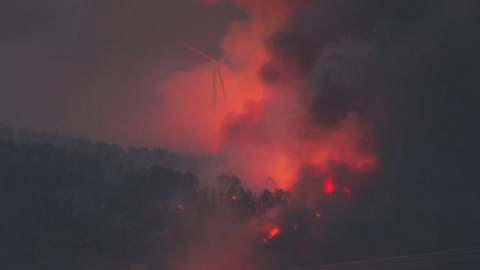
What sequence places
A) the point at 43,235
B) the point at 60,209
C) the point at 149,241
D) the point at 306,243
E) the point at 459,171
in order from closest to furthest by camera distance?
the point at 306,243 → the point at 149,241 → the point at 43,235 → the point at 60,209 → the point at 459,171

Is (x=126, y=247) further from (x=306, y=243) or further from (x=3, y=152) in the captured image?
(x=3, y=152)

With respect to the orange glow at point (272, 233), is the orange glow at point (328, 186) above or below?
above

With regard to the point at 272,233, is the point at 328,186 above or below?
above

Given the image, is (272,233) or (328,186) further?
(328,186)

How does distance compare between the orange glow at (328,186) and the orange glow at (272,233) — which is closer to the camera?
the orange glow at (272,233)

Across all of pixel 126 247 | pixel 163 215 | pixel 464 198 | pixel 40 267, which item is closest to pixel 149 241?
pixel 126 247

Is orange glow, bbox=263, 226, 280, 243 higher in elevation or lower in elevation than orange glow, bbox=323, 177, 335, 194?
lower

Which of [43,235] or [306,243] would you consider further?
[43,235]

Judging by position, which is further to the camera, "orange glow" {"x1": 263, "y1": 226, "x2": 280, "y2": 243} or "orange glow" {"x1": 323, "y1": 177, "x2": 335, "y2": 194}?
"orange glow" {"x1": 323, "y1": 177, "x2": 335, "y2": 194}
